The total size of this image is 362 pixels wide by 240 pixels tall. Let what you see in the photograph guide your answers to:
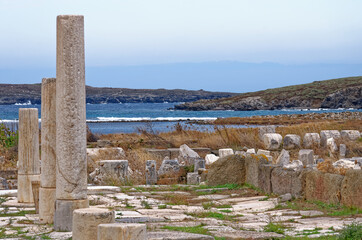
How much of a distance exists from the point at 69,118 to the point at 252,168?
6219 mm

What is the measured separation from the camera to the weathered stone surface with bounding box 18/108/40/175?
12328 millimetres

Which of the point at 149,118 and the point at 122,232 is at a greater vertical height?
the point at 149,118

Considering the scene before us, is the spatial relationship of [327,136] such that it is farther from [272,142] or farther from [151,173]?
[151,173]

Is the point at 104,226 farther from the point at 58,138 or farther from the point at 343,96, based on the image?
the point at 343,96

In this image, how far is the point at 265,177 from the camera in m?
13.3

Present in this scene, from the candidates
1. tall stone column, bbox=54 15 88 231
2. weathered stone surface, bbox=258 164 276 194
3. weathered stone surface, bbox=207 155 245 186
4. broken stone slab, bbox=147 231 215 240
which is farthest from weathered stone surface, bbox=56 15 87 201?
weathered stone surface, bbox=207 155 245 186

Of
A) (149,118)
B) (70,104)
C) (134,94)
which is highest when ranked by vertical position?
(134,94)

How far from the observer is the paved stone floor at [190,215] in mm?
8672

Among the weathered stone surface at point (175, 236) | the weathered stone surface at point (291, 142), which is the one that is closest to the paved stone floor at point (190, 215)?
the weathered stone surface at point (175, 236)

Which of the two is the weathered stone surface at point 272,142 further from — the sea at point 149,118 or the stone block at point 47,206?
the stone block at point 47,206

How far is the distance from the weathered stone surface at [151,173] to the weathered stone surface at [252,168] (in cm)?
271

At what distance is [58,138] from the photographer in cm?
926

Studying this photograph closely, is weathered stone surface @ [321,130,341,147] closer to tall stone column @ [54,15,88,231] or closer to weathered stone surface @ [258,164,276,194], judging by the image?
weathered stone surface @ [258,164,276,194]

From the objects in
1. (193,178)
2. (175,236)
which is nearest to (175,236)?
(175,236)
